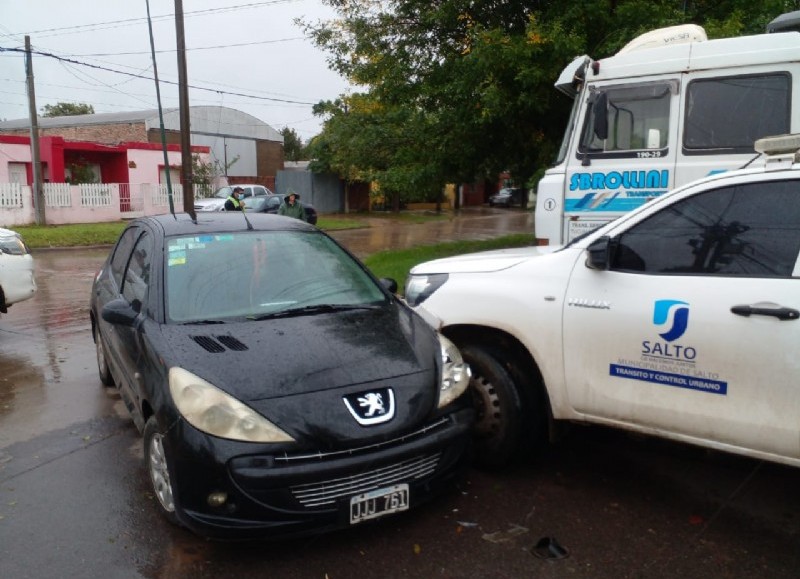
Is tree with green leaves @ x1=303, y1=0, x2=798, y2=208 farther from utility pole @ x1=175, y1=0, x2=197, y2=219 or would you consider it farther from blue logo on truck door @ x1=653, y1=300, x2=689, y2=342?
blue logo on truck door @ x1=653, y1=300, x2=689, y2=342

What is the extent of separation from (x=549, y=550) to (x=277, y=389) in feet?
5.09

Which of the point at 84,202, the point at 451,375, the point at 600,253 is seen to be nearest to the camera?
the point at 600,253

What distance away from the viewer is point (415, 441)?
3.37 meters

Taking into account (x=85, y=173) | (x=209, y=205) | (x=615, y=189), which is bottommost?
(x=209, y=205)

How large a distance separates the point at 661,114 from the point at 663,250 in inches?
136

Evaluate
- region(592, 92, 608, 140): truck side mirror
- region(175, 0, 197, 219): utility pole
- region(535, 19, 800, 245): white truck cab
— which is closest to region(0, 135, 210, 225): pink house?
region(175, 0, 197, 219): utility pole

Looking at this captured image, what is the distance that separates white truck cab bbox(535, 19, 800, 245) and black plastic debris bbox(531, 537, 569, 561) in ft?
13.3

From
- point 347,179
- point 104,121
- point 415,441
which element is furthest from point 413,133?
point 104,121

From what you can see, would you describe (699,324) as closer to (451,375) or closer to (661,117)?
(451,375)

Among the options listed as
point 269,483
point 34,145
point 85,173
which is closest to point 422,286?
point 269,483

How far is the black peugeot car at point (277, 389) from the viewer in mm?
3117

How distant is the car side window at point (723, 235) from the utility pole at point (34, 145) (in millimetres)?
23681

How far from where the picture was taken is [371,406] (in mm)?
3305

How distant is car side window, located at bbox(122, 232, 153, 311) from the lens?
4320 millimetres
